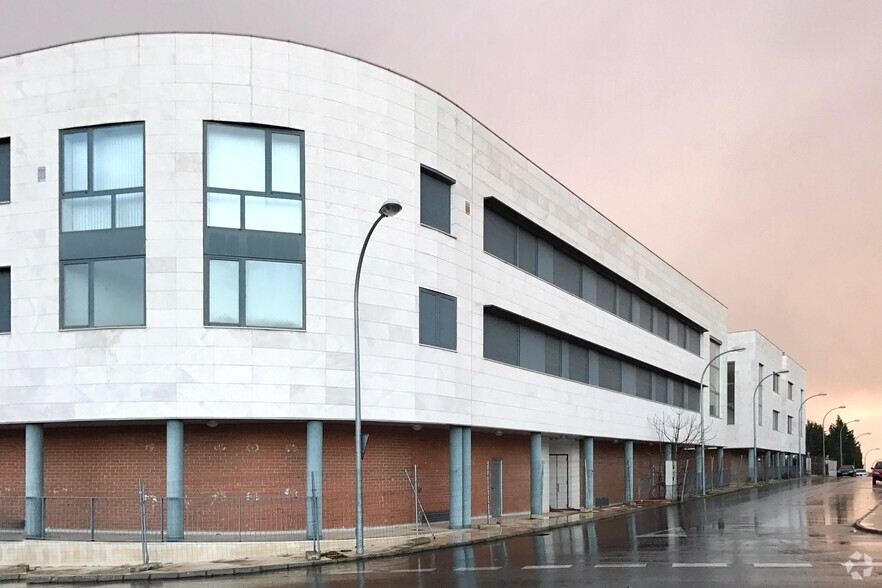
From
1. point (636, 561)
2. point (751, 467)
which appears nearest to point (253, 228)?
point (636, 561)

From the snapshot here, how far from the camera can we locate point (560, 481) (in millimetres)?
40219

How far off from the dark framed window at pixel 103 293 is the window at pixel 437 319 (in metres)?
7.87

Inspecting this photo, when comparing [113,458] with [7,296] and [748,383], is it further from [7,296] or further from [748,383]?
[748,383]

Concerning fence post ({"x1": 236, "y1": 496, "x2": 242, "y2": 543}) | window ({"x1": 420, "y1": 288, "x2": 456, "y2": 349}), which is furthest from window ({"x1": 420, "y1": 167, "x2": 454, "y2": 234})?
fence post ({"x1": 236, "y1": 496, "x2": 242, "y2": 543})

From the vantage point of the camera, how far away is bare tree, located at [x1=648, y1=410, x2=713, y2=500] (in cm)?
5059

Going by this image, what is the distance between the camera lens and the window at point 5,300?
2412 cm

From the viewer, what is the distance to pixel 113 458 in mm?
24469

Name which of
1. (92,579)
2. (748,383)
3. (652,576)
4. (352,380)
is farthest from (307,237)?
(748,383)

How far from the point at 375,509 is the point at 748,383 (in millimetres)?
60160

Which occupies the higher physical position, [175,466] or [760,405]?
[175,466]

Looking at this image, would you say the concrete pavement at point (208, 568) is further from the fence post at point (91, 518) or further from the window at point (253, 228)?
the window at point (253, 228)

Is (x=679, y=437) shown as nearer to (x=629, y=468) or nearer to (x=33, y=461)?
(x=629, y=468)

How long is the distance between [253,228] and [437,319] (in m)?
6.49

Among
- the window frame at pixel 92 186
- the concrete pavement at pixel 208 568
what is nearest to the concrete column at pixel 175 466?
the concrete pavement at pixel 208 568
